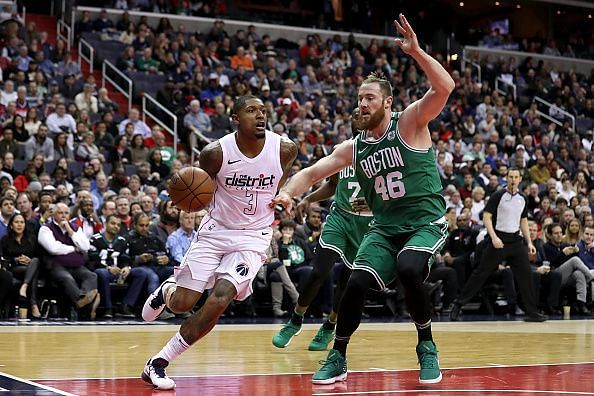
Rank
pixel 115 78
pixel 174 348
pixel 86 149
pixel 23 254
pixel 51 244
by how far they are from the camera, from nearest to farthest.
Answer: pixel 174 348
pixel 51 244
pixel 23 254
pixel 86 149
pixel 115 78

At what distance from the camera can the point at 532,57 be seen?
29.8 meters

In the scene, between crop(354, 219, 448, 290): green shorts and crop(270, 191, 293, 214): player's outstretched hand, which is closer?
crop(270, 191, 293, 214): player's outstretched hand

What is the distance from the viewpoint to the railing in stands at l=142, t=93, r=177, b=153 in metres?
18.7

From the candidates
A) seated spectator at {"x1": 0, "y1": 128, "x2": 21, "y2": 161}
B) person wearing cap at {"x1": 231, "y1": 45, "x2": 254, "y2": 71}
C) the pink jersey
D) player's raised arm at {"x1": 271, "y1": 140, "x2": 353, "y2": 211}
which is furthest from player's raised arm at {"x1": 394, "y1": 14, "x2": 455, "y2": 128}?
person wearing cap at {"x1": 231, "y1": 45, "x2": 254, "y2": 71}

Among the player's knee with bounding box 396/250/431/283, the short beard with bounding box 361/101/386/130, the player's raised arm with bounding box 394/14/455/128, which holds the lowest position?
the player's knee with bounding box 396/250/431/283

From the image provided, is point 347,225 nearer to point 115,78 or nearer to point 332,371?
point 332,371

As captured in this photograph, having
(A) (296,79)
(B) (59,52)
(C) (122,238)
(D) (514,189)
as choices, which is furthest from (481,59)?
(C) (122,238)

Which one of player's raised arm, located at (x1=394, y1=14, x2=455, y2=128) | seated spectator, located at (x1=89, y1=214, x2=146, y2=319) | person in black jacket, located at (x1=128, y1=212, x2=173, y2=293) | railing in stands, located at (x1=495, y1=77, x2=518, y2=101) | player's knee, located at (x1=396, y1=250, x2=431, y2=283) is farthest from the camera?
railing in stands, located at (x1=495, y1=77, x2=518, y2=101)

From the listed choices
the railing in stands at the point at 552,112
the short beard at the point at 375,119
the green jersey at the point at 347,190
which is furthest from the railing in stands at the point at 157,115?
the short beard at the point at 375,119

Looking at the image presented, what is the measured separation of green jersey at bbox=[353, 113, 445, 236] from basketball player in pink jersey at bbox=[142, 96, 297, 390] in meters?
0.64

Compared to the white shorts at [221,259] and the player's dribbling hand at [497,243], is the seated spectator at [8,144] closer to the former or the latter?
the player's dribbling hand at [497,243]

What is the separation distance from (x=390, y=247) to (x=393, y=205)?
29 centimetres

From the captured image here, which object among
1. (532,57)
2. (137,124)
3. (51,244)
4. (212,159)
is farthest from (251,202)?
(532,57)

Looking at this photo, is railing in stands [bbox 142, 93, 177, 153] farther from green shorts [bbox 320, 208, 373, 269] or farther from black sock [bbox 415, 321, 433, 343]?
black sock [bbox 415, 321, 433, 343]
